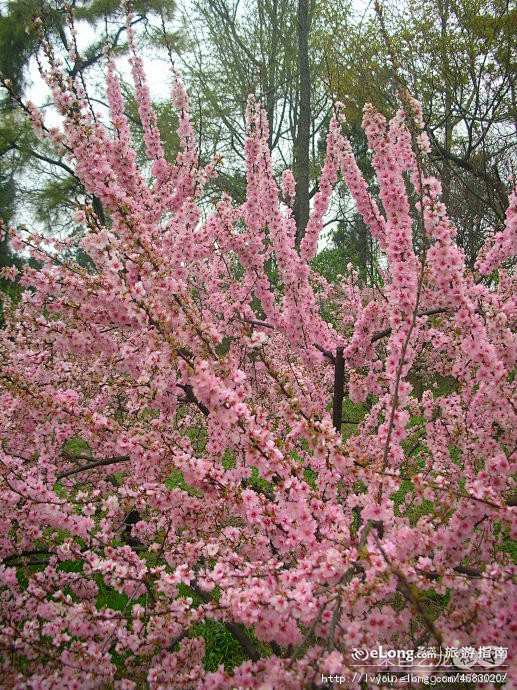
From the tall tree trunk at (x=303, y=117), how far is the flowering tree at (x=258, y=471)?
7033 mm

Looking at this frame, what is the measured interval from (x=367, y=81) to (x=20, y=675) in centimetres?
921

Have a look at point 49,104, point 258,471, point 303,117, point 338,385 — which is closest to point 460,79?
point 303,117

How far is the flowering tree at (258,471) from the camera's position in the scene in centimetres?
168

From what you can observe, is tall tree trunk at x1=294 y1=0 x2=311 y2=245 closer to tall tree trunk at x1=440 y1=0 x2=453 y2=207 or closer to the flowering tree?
tall tree trunk at x1=440 y1=0 x2=453 y2=207

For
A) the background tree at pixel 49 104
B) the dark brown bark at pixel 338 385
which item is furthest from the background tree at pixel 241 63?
the dark brown bark at pixel 338 385

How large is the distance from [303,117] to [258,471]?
9934mm

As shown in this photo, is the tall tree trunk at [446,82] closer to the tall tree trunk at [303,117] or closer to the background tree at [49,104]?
the tall tree trunk at [303,117]

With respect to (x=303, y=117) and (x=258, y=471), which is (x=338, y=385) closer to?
(x=258, y=471)

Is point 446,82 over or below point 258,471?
over

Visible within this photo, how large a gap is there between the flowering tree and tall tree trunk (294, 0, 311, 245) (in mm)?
7033

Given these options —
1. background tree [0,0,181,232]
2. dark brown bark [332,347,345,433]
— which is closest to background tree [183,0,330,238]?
background tree [0,0,181,232]

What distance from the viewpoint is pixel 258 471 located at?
104 inches

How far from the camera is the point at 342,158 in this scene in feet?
10.8

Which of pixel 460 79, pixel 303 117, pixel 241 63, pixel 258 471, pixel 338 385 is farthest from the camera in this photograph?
pixel 241 63
